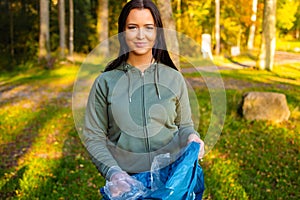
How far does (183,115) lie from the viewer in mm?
2098

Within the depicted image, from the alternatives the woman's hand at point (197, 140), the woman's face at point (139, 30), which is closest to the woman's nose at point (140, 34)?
the woman's face at point (139, 30)

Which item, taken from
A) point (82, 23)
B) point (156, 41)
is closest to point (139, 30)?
point (156, 41)

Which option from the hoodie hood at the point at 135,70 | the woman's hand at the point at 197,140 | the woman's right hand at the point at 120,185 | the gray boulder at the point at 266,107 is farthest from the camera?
the gray boulder at the point at 266,107

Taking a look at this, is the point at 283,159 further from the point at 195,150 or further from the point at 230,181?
the point at 195,150

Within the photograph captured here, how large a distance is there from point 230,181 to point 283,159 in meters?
1.34

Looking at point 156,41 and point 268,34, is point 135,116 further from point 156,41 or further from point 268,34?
point 268,34

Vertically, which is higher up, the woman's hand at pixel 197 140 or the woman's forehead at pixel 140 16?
the woman's forehead at pixel 140 16

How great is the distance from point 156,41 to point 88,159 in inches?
175

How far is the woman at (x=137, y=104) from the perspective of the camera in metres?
1.96

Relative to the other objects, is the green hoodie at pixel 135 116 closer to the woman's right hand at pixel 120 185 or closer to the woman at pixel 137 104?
the woman at pixel 137 104

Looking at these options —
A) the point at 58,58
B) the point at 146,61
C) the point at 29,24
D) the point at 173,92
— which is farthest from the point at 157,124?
the point at 29,24

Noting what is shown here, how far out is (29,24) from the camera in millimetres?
28922

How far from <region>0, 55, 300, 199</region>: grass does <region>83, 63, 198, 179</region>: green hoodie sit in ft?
5.13

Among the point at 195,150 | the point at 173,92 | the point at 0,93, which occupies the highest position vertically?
the point at 173,92
